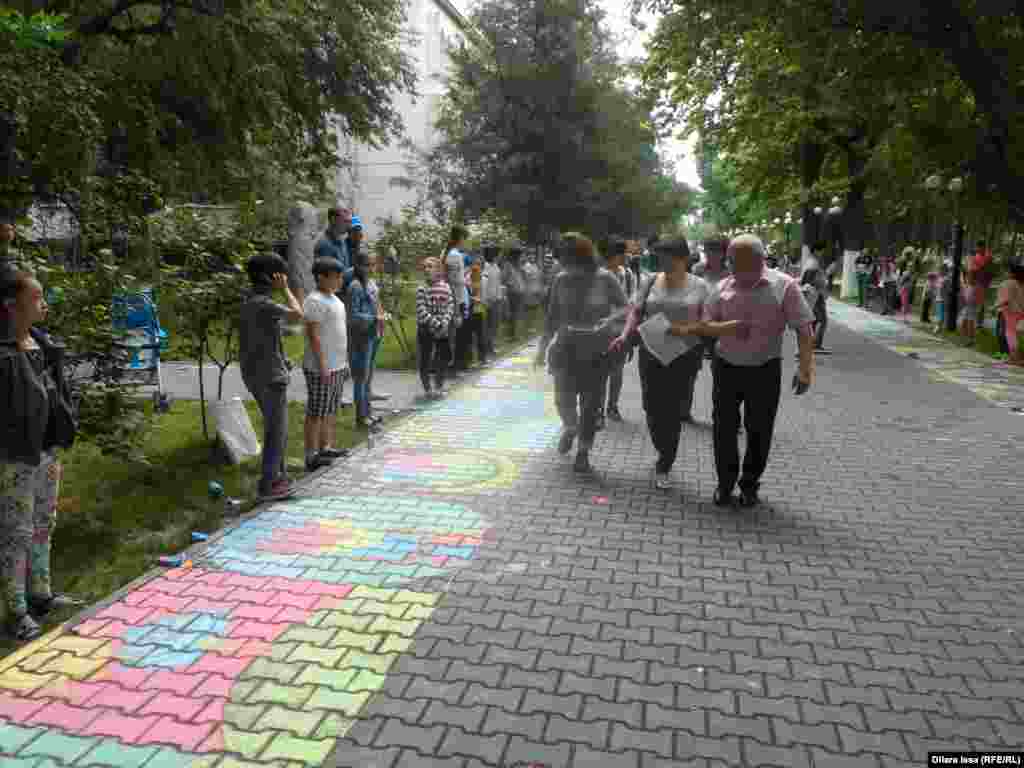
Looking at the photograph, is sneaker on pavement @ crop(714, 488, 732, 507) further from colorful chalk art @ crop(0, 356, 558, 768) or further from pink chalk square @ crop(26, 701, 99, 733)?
pink chalk square @ crop(26, 701, 99, 733)

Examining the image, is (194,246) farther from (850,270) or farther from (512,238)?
(850,270)

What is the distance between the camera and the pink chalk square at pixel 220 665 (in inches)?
146

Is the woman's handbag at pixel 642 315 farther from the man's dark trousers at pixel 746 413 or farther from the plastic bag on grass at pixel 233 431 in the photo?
the plastic bag on grass at pixel 233 431

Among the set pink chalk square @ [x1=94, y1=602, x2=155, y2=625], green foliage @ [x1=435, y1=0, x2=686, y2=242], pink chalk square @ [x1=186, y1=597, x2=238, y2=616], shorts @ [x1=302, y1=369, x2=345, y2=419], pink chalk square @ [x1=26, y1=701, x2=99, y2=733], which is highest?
green foliage @ [x1=435, y1=0, x2=686, y2=242]

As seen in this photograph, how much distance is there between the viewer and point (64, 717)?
3.35 metres

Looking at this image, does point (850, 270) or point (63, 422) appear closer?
point (63, 422)

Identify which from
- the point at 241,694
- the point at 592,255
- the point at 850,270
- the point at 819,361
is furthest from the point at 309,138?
the point at 850,270

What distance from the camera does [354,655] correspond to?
153 inches

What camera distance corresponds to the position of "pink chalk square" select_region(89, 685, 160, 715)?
3426 mm

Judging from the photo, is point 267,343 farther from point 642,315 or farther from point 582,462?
point 642,315

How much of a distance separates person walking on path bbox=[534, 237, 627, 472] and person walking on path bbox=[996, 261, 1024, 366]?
33.7 feet

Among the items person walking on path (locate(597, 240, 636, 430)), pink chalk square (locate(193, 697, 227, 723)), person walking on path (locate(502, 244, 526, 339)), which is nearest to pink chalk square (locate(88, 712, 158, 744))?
pink chalk square (locate(193, 697, 227, 723))

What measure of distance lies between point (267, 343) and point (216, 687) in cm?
285

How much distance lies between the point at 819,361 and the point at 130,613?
12.9 metres
